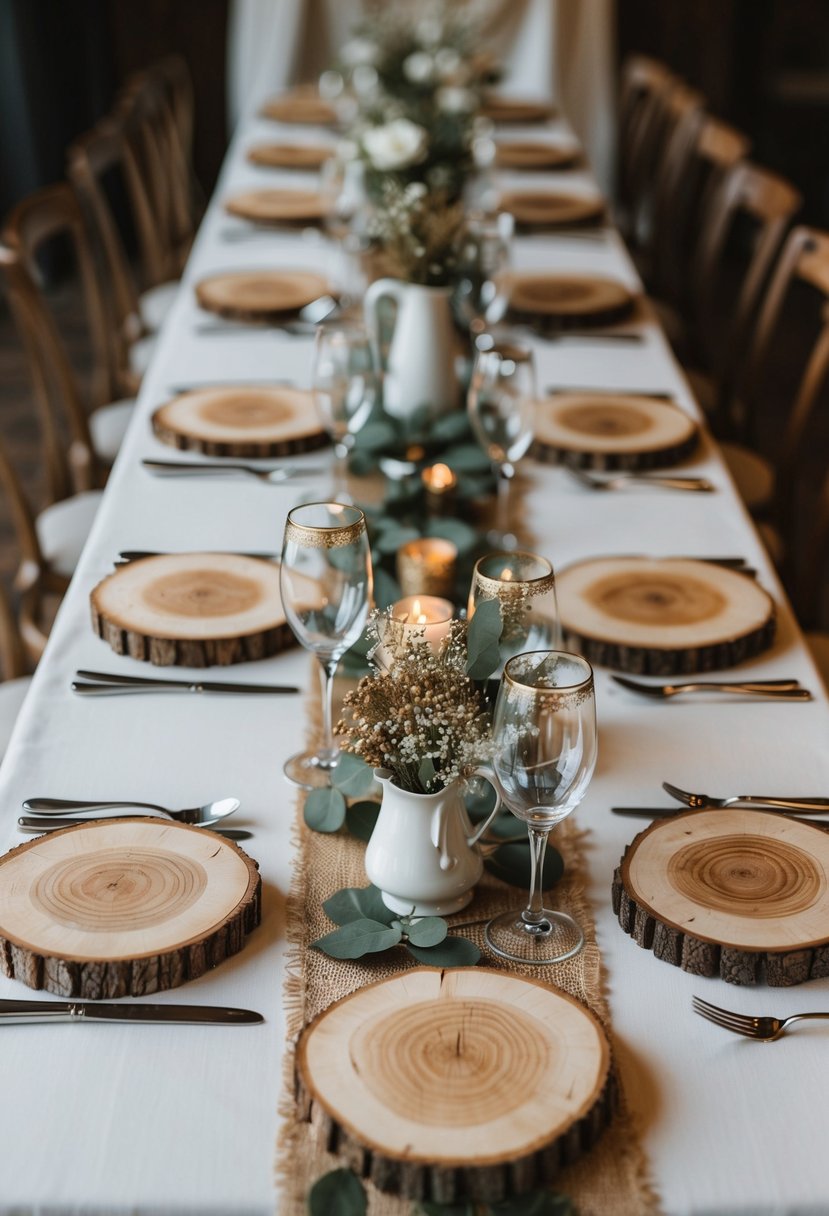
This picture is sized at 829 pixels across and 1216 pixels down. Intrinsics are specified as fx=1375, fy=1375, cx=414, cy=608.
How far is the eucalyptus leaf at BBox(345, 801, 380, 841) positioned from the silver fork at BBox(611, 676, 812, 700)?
39 cm

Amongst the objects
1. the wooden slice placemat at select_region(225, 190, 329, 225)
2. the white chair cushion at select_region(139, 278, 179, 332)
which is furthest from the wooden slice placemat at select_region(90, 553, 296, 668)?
the white chair cushion at select_region(139, 278, 179, 332)

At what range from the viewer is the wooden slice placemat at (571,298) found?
8.55ft

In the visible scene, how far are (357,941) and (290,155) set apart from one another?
3218 millimetres

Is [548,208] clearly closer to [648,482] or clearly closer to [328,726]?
[648,482]

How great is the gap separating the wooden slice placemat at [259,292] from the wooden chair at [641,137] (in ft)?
6.13

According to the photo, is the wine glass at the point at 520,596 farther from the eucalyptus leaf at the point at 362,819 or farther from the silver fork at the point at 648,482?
the silver fork at the point at 648,482

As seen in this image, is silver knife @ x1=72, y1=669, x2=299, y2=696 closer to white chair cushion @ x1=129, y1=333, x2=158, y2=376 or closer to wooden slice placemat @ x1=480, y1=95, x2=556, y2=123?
white chair cushion @ x1=129, y1=333, x2=158, y2=376

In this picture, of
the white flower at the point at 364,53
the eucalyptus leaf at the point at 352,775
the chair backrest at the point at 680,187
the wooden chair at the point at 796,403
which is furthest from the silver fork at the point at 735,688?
the white flower at the point at 364,53

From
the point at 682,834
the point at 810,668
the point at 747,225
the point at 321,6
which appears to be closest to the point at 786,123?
the point at 747,225

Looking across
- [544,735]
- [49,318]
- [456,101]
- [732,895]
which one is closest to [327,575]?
[544,735]

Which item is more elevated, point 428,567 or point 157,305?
point 428,567

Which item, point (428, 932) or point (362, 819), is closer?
point (428, 932)

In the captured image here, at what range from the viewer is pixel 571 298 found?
2689mm

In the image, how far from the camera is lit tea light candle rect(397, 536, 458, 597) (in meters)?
1.46
